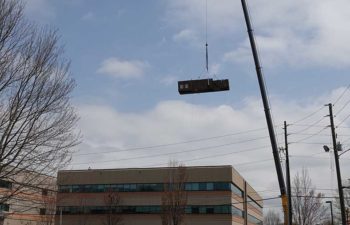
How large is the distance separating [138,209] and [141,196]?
1.75 metres

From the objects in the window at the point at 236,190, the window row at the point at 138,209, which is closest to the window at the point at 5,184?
the window row at the point at 138,209

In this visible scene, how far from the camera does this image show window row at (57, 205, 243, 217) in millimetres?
69812

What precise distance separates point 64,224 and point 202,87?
194 feet

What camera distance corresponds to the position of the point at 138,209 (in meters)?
71.7

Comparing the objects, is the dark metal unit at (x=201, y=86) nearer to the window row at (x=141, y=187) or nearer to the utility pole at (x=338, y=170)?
the utility pole at (x=338, y=170)

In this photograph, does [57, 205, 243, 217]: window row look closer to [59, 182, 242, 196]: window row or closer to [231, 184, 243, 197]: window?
[59, 182, 242, 196]: window row

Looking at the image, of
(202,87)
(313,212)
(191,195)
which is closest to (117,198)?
(191,195)

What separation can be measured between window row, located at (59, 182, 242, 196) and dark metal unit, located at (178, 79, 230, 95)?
51.7 meters

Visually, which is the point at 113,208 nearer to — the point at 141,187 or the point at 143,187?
the point at 141,187

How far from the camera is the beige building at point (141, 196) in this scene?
229 feet

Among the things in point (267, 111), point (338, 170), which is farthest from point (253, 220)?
point (267, 111)

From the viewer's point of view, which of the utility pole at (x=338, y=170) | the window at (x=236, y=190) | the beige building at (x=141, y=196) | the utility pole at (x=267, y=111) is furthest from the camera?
the window at (x=236, y=190)

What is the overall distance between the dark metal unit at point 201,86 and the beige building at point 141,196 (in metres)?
49.9

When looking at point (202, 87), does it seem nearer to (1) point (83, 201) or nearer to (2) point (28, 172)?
(2) point (28, 172)
